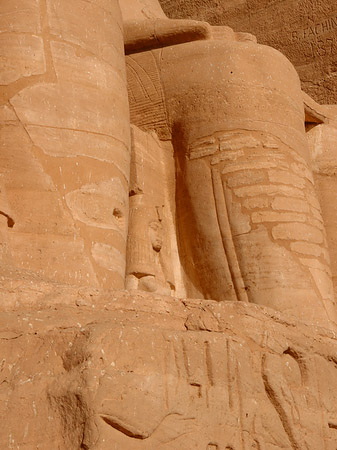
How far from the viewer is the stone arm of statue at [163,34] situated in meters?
3.95

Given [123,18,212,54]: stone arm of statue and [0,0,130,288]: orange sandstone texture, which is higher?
[123,18,212,54]: stone arm of statue

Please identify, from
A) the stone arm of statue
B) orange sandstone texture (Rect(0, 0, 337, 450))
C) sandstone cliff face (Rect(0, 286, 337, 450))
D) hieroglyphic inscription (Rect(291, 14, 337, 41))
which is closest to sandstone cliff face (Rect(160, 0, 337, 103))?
hieroglyphic inscription (Rect(291, 14, 337, 41))

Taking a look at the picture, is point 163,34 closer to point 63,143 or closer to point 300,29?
point 63,143

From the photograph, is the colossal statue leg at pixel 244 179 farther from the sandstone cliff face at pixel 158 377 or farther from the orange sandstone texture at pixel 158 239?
the sandstone cliff face at pixel 158 377

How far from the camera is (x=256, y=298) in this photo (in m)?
3.31

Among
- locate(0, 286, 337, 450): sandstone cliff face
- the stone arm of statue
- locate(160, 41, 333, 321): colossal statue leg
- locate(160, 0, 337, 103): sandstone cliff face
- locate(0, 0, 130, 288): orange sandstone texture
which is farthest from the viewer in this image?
locate(160, 0, 337, 103): sandstone cliff face

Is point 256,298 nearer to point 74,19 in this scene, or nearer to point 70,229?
point 70,229

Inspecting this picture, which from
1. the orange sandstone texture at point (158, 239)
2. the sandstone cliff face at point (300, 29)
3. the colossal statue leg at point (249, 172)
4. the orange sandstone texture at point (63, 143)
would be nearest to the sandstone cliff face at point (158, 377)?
the orange sandstone texture at point (158, 239)

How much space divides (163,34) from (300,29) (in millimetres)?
2438

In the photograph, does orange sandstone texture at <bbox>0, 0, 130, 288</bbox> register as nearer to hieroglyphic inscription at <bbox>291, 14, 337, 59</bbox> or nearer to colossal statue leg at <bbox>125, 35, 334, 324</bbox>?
colossal statue leg at <bbox>125, 35, 334, 324</bbox>

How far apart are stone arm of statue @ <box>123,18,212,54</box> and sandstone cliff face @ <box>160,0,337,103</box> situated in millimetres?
2118

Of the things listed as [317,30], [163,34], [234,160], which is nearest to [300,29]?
[317,30]

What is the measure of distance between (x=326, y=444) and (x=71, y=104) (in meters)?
1.45

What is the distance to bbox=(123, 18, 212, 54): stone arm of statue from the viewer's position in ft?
13.0
